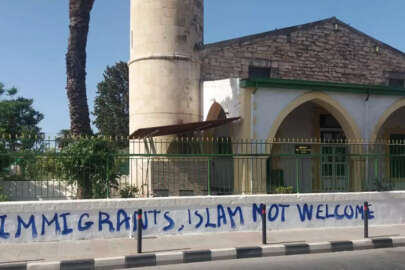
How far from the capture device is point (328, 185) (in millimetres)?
13258

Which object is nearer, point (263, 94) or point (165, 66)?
point (263, 94)

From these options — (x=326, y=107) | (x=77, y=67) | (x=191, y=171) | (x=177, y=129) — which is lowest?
(x=191, y=171)

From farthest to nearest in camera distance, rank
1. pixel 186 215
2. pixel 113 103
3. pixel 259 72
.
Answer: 1. pixel 113 103
2. pixel 259 72
3. pixel 186 215

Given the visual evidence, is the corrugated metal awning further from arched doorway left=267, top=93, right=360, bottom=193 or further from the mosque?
arched doorway left=267, top=93, right=360, bottom=193

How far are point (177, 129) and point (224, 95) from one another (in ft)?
6.12

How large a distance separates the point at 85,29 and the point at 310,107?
29.4 feet

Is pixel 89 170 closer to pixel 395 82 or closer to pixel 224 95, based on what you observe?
pixel 224 95

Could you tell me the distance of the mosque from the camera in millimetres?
13586

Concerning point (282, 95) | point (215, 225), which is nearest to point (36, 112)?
point (282, 95)

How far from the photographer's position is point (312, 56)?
727 inches

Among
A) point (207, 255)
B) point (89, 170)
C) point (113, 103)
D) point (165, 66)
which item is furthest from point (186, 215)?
point (113, 103)

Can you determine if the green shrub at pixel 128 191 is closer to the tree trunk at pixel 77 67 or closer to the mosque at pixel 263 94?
the mosque at pixel 263 94

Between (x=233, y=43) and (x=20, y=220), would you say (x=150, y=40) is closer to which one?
(x=233, y=43)

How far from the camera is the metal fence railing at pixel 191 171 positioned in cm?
963
